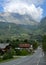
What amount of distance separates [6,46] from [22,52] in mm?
16046

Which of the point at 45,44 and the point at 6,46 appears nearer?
the point at 45,44

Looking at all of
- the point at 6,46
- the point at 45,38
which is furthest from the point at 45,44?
the point at 6,46

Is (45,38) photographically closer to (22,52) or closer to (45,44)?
(45,44)

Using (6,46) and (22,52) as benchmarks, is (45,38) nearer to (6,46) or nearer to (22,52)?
(22,52)

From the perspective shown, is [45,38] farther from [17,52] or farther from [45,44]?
[17,52]

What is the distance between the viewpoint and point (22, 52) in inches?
4080

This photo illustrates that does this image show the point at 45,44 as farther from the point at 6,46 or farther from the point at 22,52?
the point at 6,46

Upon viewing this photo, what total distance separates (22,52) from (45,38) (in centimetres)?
1165

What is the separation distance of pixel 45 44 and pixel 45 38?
2.53 meters

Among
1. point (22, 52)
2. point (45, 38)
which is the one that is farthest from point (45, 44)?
point (22, 52)

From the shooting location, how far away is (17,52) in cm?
10306

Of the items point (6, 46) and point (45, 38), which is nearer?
point (45, 38)

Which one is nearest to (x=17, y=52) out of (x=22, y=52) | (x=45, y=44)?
(x=22, y=52)

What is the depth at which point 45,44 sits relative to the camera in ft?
355
